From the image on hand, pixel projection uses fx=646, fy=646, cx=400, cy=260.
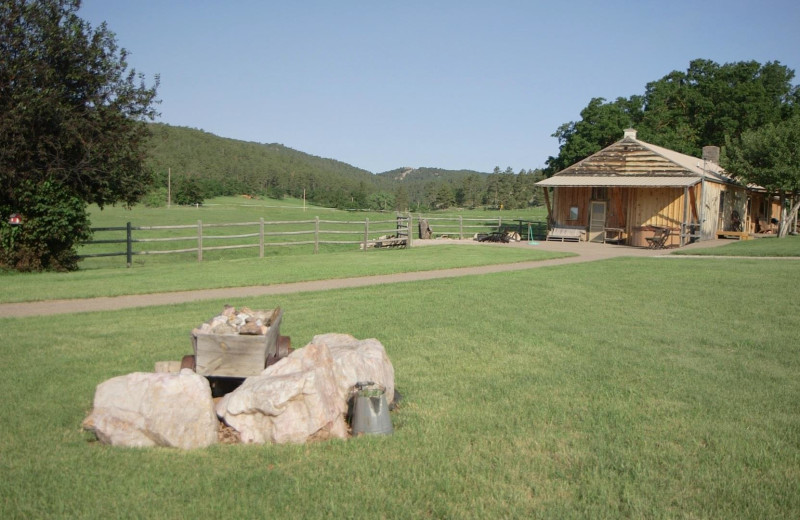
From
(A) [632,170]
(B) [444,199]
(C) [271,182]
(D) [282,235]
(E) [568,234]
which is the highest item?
(C) [271,182]

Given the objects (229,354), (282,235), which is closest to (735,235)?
(282,235)

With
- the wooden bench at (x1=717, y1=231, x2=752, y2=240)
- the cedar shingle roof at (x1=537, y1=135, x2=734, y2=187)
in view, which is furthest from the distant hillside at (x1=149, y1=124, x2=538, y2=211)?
the cedar shingle roof at (x1=537, y1=135, x2=734, y2=187)

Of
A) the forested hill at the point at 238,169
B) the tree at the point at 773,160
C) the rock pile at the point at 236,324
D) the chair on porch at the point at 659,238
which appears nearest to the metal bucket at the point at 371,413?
the rock pile at the point at 236,324

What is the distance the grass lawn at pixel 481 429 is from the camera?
4.07 m

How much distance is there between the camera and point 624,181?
30.4m

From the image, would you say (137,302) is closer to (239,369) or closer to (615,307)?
(239,369)

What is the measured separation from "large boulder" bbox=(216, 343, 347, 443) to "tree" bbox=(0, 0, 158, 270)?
13.9 metres

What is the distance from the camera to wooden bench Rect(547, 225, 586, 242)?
32.0 metres

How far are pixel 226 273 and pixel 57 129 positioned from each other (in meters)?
5.89

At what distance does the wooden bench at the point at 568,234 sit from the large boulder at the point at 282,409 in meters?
28.3

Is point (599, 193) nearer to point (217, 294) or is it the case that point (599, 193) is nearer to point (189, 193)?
point (217, 294)

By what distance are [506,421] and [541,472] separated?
1005mm

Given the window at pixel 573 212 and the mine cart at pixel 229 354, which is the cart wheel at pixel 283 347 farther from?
the window at pixel 573 212

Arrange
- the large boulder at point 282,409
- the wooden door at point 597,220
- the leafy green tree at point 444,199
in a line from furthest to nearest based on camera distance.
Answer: the leafy green tree at point 444,199, the wooden door at point 597,220, the large boulder at point 282,409
